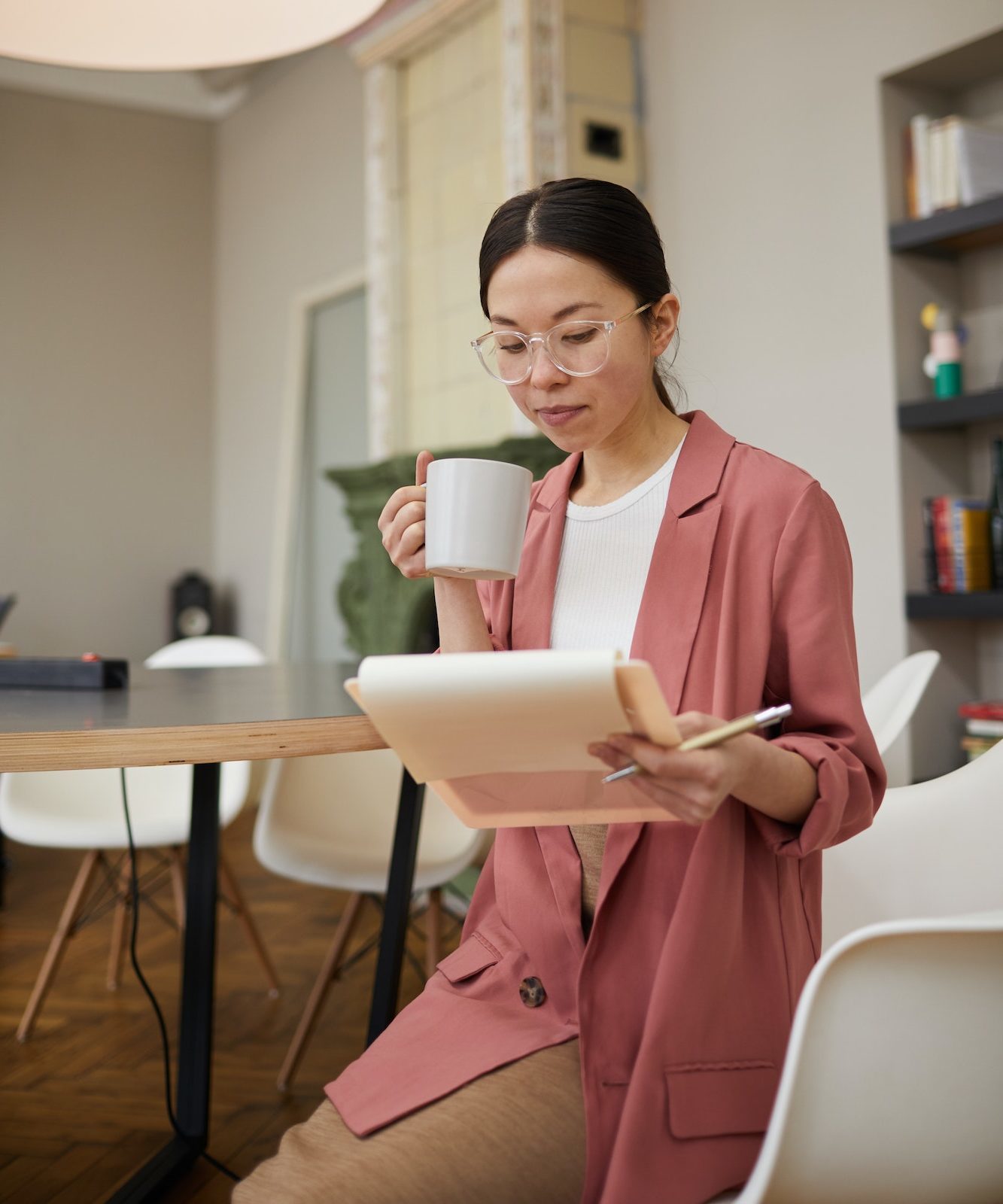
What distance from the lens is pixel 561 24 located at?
385 centimetres

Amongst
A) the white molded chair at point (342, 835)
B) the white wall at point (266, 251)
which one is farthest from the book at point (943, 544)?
the white wall at point (266, 251)

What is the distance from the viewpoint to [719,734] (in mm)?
745

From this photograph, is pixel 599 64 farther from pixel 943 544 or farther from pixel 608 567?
pixel 608 567

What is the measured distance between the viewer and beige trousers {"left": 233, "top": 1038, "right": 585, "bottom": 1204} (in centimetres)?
87

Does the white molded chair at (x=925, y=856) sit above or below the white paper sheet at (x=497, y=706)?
below

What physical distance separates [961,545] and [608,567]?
223cm

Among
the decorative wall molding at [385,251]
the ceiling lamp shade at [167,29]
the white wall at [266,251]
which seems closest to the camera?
the ceiling lamp shade at [167,29]

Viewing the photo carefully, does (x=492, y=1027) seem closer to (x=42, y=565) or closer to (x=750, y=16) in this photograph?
(x=750, y=16)

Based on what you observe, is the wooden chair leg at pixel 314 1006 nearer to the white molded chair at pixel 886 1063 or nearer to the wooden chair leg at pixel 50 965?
the wooden chair leg at pixel 50 965

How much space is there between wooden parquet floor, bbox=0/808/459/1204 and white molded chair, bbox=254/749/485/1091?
13 cm

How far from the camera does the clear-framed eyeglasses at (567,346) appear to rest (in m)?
1.03

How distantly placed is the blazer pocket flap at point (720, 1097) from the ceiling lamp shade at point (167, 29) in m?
1.78

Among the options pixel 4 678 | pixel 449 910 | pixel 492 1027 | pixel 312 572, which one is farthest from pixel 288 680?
pixel 312 572

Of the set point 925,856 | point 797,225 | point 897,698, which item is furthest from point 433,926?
point 797,225
